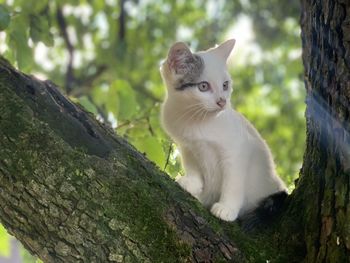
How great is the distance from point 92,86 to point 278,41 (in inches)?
111

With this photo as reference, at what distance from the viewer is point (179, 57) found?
217 centimetres

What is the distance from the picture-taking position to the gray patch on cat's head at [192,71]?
2.14 metres

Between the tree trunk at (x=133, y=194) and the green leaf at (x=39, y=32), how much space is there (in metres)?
1.14

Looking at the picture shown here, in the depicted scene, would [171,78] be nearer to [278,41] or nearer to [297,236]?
[297,236]

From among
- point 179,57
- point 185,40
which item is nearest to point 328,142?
point 179,57

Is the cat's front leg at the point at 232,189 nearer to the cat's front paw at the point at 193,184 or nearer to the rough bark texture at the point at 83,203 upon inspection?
the cat's front paw at the point at 193,184

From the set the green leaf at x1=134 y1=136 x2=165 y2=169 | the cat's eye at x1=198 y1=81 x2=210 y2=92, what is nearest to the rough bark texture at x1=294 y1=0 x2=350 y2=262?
the cat's eye at x1=198 y1=81 x2=210 y2=92

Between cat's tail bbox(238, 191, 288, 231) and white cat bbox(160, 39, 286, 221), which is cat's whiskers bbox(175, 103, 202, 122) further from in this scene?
cat's tail bbox(238, 191, 288, 231)

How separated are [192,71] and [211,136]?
0.79 feet

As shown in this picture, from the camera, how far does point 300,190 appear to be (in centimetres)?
170

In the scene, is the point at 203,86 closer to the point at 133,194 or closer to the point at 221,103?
the point at 221,103

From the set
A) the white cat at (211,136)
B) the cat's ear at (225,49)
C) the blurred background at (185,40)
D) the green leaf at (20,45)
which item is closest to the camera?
the white cat at (211,136)

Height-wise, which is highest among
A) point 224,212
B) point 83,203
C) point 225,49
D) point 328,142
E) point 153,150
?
→ point 225,49

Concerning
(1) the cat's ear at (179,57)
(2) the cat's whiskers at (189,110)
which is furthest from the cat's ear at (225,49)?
(2) the cat's whiskers at (189,110)
